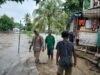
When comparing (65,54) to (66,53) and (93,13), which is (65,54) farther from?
(93,13)

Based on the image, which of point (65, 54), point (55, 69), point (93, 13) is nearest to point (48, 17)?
point (93, 13)

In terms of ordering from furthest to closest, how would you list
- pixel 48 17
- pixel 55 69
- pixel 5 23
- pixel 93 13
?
pixel 5 23 < pixel 48 17 < pixel 93 13 < pixel 55 69

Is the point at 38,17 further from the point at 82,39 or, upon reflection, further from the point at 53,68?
the point at 53,68

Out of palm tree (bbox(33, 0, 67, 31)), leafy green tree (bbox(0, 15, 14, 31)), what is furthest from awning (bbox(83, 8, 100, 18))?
leafy green tree (bbox(0, 15, 14, 31))

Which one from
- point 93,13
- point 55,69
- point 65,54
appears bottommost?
point 55,69

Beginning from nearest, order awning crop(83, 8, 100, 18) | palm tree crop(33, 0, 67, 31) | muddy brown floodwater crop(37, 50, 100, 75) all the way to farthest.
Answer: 1. muddy brown floodwater crop(37, 50, 100, 75)
2. awning crop(83, 8, 100, 18)
3. palm tree crop(33, 0, 67, 31)

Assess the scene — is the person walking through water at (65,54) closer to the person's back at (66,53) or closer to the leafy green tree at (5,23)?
the person's back at (66,53)

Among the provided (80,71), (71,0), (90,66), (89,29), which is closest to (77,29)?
(89,29)

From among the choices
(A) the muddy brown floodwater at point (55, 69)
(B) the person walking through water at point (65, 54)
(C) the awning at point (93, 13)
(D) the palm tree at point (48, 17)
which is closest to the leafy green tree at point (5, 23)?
(D) the palm tree at point (48, 17)

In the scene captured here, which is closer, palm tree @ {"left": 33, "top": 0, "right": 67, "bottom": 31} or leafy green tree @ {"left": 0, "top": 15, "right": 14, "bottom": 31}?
palm tree @ {"left": 33, "top": 0, "right": 67, "bottom": 31}

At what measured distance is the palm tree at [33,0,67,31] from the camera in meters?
49.1

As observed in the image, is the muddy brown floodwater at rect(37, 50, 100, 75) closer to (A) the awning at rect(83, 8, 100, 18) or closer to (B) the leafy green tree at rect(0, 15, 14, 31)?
(A) the awning at rect(83, 8, 100, 18)

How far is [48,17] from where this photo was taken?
1997 inches

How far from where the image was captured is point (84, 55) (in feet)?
65.1
